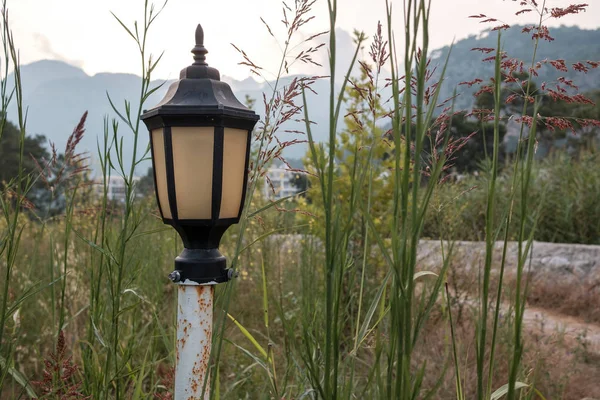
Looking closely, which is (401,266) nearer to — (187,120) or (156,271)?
(187,120)

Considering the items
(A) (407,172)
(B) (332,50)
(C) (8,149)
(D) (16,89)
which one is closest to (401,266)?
(A) (407,172)

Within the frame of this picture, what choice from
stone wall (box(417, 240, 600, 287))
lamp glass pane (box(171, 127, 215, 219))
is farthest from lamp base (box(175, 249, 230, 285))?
stone wall (box(417, 240, 600, 287))

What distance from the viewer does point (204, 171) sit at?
118cm

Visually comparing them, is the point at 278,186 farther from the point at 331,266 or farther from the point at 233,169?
the point at 331,266

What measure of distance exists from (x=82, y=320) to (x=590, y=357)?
3.08m

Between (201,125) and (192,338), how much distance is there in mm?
483

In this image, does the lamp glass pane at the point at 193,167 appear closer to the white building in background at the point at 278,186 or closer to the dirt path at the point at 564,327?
the white building in background at the point at 278,186

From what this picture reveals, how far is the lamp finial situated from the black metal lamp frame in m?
0.04

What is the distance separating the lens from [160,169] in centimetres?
124

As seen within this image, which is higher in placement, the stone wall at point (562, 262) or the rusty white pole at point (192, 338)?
the rusty white pole at point (192, 338)

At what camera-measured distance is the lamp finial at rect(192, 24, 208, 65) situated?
1.31 metres

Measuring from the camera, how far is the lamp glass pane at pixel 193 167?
117cm

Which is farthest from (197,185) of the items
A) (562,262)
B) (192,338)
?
(562,262)

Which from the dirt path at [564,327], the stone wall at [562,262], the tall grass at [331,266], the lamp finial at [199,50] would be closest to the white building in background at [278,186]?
the tall grass at [331,266]
